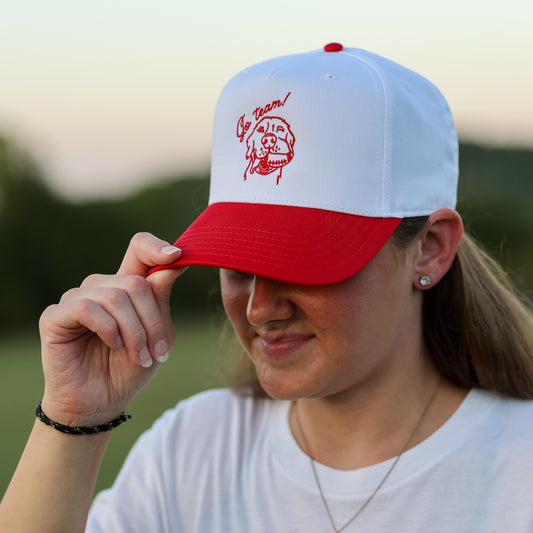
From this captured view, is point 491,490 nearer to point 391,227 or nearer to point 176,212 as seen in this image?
point 391,227

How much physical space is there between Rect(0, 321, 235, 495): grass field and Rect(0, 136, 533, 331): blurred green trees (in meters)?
0.80

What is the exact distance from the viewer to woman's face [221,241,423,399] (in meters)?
1.72

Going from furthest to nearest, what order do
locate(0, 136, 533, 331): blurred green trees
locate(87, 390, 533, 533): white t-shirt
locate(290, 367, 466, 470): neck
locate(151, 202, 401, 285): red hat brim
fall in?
locate(0, 136, 533, 331): blurred green trees → locate(290, 367, 466, 470): neck → locate(87, 390, 533, 533): white t-shirt → locate(151, 202, 401, 285): red hat brim

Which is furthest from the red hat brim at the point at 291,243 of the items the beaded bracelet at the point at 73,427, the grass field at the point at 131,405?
the grass field at the point at 131,405

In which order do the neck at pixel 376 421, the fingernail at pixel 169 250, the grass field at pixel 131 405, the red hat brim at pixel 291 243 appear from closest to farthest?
the red hat brim at pixel 291 243 → the fingernail at pixel 169 250 → the neck at pixel 376 421 → the grass field at pixel 131 405

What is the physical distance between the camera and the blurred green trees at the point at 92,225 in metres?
15.0

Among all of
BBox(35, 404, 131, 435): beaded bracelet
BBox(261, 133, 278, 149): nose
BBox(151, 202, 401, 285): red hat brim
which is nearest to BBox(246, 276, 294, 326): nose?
BBox(151, 202, 401, 285): red hat brim

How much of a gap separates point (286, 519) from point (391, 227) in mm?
839

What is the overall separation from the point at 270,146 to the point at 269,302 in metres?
0.38

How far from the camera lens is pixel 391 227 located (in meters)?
1.74

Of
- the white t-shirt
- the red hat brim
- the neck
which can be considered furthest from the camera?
the neck

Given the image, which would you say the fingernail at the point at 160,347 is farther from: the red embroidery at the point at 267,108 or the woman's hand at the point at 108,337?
the red embroidery at the point at 267,108

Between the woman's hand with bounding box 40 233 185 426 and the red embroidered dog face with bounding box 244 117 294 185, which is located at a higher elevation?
the red embroidered dog face with bounding box 244 117 294 185

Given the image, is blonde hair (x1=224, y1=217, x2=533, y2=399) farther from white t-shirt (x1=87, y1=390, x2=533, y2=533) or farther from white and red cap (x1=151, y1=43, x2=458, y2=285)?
white and red cap (x1=151, y1=43, x2=458, y2=285)
